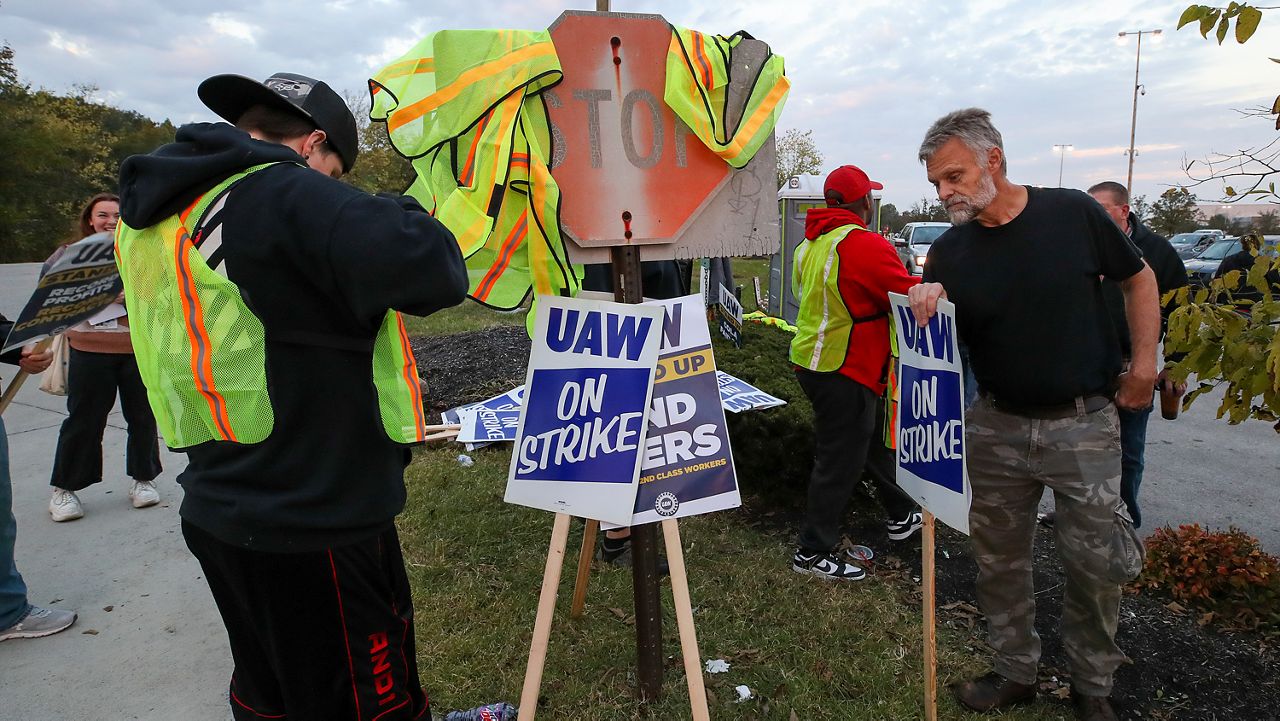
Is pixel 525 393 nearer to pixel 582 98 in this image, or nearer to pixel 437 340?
pixel 582 98

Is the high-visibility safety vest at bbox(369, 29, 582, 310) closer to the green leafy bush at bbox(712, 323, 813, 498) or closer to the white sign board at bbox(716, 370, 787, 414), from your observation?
the white sign board at bbox(716, 370, 787, 414)

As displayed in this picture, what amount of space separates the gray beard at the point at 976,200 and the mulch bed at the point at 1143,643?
1.89 meters

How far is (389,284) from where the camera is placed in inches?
63.4

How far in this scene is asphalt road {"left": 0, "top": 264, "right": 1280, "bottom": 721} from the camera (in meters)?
3.05

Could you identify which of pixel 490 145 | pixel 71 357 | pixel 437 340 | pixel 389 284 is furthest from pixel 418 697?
pixel 437 340

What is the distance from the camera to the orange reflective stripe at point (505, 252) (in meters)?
2.38

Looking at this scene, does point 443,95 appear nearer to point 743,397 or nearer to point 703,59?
point 703,59

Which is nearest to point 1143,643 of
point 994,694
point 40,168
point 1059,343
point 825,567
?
point 994,694

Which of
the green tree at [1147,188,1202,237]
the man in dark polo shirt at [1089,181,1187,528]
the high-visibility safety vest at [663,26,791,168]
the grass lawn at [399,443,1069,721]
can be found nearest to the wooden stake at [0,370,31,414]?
the grass lawn at [399,443,1069,721]

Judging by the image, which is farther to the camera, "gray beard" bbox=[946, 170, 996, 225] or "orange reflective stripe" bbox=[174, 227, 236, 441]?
"gray beard" bbox=[946, 170, 996, 225]

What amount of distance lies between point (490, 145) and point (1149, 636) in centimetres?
351

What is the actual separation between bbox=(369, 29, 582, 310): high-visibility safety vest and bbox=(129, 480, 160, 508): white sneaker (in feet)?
12.7

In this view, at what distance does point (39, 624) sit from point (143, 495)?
5.16 feet

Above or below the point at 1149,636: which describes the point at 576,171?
above
